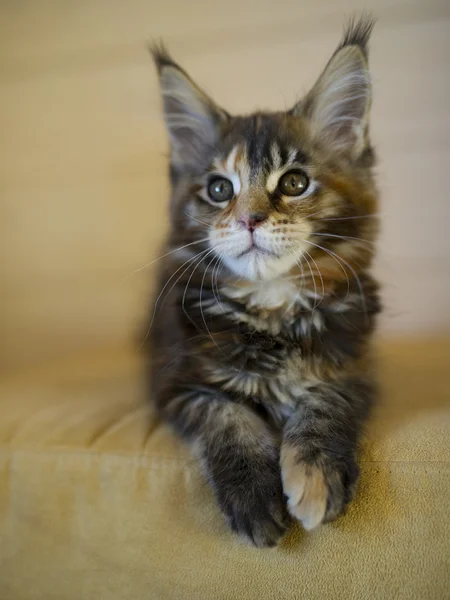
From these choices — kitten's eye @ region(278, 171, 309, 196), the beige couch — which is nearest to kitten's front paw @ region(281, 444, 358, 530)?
the beige couch

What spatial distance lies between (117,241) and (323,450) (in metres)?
1.28

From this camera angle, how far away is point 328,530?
86 cm

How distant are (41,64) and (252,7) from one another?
0.82 m

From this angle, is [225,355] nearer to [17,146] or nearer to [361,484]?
[361,484]

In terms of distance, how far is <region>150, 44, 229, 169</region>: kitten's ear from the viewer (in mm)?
1226

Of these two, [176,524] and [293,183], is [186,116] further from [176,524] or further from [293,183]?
[176,524]

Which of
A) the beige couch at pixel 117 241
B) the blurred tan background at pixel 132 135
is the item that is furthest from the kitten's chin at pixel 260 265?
the blurred tan background at pixel 132 135

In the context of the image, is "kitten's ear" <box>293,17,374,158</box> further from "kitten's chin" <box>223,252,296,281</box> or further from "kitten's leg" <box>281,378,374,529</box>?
"kitten's leg" <box>281,378,374,529</box>

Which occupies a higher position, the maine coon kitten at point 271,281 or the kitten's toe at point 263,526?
the maine coon kitten at point 271,281

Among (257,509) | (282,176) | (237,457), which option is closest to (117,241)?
(282,176)

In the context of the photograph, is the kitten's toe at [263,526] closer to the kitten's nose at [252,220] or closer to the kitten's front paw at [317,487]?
the kitten's front paw at [317,487]

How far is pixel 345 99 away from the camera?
1182 millimetres

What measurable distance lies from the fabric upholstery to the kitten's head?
395 millimetres

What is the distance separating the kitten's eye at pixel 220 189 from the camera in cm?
115
